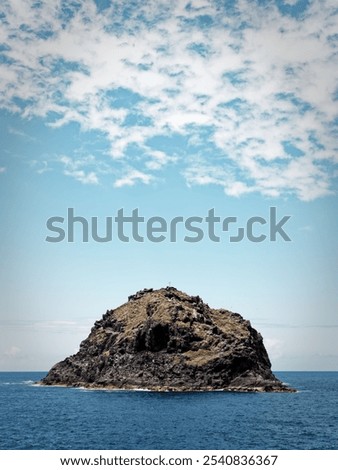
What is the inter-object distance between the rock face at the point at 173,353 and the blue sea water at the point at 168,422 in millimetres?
14818

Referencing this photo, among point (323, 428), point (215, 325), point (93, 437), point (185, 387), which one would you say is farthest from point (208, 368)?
point (93, 437)

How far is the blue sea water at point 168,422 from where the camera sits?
74.8 metres

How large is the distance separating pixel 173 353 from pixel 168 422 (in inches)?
2840

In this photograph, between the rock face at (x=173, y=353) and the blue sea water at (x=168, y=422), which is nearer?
the blue sea water at (x=168, y=422)

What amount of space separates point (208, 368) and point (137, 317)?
125 ft

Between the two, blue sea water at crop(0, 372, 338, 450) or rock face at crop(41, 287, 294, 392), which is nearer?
blue sea water at crop(0, 372, 338, 450)

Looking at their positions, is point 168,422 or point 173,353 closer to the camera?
point 168,422

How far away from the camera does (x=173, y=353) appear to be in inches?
6526

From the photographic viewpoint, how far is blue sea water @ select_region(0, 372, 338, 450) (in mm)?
74812

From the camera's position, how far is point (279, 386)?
6447 inches

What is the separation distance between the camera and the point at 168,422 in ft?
308

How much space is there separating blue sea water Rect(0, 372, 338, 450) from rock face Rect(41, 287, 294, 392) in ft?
48.6

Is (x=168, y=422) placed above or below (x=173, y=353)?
below
